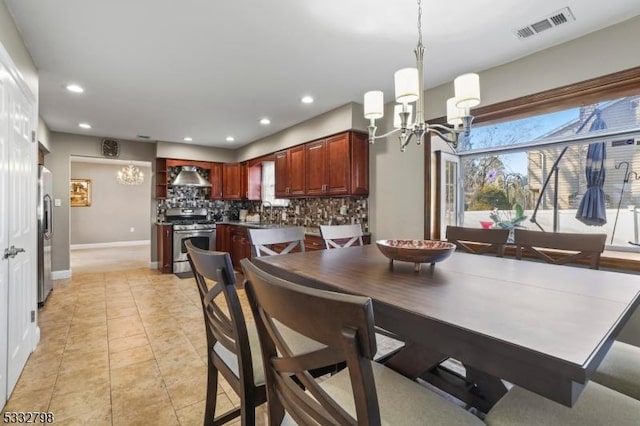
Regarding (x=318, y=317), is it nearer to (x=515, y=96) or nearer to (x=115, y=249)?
(x=515, y=96)

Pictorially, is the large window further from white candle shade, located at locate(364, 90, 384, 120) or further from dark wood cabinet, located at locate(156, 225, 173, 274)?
dark wood cabinet, located at locate(156, 225, 173, 274)

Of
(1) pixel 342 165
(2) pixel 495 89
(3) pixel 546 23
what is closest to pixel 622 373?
(3) pixel 546 23

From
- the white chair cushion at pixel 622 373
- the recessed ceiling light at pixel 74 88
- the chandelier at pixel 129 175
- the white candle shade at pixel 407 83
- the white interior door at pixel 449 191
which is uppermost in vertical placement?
the recessed ceiling light at pixel 74 88

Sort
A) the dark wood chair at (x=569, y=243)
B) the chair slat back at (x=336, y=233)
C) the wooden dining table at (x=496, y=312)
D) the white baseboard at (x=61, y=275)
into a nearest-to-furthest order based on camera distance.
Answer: the wooden dining table at (x=496, y=312)
the dark wood chair at (x=569, y=243)
the chair slat back at (x=336, y=233)
the white baseboard at (x=61, y=275)

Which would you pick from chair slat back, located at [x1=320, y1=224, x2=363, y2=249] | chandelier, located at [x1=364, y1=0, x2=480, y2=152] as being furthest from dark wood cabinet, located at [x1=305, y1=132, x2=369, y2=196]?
chandelier, located at [x1=364, y1=0, x2=480, y2=152]

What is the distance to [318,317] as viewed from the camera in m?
0.64

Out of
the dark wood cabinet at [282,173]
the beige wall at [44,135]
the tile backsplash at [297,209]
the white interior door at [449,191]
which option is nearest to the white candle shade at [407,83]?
the white interior door at [449,191]

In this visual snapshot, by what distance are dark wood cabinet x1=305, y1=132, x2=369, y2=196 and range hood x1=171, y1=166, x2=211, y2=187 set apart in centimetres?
287

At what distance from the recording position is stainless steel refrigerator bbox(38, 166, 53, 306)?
137 inches

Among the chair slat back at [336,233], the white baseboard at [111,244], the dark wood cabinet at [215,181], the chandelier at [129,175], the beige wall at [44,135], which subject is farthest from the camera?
the white baseboard at [111,244]

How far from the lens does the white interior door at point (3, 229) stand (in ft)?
6.10

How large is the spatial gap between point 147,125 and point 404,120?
14.2ft

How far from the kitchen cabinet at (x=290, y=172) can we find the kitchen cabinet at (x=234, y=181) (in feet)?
4.77

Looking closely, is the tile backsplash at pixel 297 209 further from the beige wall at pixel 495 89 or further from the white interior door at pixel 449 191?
the white interior door at pixel 449 191
